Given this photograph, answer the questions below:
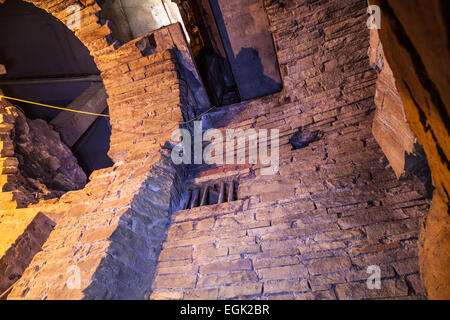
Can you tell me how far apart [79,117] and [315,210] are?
677cm

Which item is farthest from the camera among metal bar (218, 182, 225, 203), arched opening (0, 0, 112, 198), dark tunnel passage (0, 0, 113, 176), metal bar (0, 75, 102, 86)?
metal bar (0, 75, 102, 86)

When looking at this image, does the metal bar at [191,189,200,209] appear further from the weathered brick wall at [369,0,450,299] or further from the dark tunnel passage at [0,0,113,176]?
the dark tunnel passage at [0,0,113,176]

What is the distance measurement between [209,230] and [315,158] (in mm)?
1338

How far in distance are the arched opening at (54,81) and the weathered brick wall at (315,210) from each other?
16.4ft

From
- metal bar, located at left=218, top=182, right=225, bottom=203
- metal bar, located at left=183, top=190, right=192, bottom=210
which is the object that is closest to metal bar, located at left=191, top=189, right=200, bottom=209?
metal bar, located at left=183, top=190, right=192, bottom=210

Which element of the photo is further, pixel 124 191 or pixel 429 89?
pixel 124 191

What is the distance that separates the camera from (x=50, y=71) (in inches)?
248

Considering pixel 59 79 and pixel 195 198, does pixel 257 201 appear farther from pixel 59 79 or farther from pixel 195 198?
pixel 59 79

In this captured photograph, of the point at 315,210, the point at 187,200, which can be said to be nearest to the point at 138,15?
A: the point at 187,200

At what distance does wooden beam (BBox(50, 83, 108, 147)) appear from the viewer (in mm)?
5918

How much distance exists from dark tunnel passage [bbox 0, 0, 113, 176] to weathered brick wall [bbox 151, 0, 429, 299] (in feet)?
18.5
